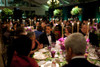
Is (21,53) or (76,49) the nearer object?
(76,49)

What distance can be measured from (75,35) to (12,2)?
19.1 metres

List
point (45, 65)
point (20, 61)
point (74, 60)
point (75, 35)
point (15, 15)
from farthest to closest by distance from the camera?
1. point (15, 15)
2. point (45, 65)
3. point (20, 61)
4. point (75, 35)
5. point (74, 60)

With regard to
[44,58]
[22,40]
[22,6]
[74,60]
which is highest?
[22,6]

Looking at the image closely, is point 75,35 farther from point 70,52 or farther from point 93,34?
point 93,34

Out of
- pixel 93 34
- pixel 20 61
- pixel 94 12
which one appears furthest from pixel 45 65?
pixel 94 12

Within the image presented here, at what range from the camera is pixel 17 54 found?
1.65 meters

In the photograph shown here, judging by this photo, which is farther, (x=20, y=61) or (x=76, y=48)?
(x=20, y=61)

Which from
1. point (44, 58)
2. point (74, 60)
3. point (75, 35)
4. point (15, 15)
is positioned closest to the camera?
point (74, 60)

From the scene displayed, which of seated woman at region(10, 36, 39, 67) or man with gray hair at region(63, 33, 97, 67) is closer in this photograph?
man with gray hair at region(63, 33, 97, 67)

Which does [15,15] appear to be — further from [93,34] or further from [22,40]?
[22,40]

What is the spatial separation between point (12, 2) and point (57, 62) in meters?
18.4

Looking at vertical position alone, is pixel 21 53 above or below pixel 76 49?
below

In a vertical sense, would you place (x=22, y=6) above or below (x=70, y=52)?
above

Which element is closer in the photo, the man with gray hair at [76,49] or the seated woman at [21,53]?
the man with gray hair at [76,49]
